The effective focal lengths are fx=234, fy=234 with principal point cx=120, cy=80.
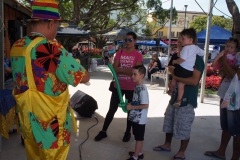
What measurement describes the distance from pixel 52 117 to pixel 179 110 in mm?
1797

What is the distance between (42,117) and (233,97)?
222cm

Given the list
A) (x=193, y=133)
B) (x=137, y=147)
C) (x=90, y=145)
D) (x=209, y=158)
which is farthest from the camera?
(x=193, y=133)

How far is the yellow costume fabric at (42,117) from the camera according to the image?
68.3 inches

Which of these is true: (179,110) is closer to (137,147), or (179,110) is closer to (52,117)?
(137,147)

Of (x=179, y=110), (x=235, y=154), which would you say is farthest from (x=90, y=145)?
(x=235, y=154)

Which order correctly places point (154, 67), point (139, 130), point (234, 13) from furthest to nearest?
point (154, 67)
point (234, 13)
point (139, 130)

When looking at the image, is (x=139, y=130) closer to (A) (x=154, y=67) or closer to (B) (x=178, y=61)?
(B) (x=178, y=61)

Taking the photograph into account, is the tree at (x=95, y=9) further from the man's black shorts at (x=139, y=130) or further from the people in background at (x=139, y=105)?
the man's black shorts at (x=139, y=130)

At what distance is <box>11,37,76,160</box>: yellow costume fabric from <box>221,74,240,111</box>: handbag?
1.99 m

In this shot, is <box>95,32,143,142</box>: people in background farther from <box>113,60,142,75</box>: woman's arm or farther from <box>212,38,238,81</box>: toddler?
<box>212,38,238,81</box>: toddler

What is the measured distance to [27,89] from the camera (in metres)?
1.75

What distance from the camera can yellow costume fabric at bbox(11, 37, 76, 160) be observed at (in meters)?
1.73

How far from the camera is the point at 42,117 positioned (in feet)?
5.85

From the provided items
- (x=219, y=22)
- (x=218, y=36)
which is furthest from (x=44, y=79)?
(x=219, y=22)
